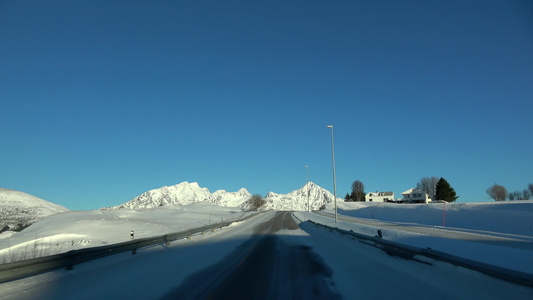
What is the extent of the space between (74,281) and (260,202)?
138805 millimetres

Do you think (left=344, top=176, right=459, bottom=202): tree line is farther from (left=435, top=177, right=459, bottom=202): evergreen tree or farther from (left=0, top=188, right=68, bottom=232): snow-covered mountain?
(left=0, top=188, right=68, bottom=232): snow-covered mountain

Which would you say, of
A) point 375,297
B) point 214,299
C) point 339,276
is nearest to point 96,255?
point 214,299

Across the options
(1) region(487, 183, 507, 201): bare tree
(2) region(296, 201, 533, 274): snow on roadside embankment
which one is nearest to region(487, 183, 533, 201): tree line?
(1) region(487, 183, 507, 201): bare tree

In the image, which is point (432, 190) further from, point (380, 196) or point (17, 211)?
point (17, 211)

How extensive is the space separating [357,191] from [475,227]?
411 feet

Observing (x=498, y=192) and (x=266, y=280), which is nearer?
(x=266, y=280)

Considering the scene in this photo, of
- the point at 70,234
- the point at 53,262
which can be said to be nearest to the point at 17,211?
the point at 70,234

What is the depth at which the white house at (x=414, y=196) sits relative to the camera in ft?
373

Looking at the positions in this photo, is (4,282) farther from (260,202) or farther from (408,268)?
(260,202)

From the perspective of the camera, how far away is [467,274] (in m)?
8.22

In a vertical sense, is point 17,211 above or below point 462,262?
below

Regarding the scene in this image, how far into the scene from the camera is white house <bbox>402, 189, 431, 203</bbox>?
113662 millimetres

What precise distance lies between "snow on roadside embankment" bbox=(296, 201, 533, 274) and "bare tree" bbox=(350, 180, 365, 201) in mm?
89375

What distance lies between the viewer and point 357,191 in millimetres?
156625
